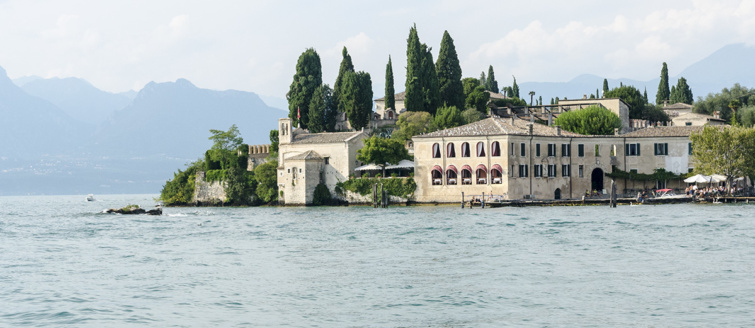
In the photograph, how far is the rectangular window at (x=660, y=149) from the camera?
67.1m

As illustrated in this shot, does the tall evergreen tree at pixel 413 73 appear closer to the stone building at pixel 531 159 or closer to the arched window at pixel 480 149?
the stone building at pixel 531 159

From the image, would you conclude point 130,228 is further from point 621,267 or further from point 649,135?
point 649,135

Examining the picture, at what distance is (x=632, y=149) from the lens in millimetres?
67625

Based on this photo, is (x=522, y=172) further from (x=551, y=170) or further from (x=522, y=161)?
(x=551, y=170)

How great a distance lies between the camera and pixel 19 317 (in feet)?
68.2

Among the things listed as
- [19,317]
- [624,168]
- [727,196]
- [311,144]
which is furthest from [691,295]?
[311,144]

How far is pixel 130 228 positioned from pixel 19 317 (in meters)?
27.8

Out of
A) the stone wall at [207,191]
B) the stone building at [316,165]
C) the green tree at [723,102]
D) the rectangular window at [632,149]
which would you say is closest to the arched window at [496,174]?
the rectangular window at [632,149]

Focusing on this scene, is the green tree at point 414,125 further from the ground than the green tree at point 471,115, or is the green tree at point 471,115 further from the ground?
the green tree at point 471,115

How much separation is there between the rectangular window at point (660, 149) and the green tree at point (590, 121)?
17.8ft

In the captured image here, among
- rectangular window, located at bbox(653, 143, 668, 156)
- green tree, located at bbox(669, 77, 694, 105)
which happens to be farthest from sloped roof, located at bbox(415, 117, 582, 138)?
green tree, located at bbox(669, 77, 694, 105)

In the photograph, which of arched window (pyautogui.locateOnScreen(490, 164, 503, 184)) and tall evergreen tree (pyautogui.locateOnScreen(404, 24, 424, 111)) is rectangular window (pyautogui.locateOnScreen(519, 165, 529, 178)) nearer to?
arched window (pyautogui.locateOnScreen(490, 164, 503, 184))

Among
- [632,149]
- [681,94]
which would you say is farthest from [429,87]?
[681,94]

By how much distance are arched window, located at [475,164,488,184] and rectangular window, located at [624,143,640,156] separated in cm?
1043
